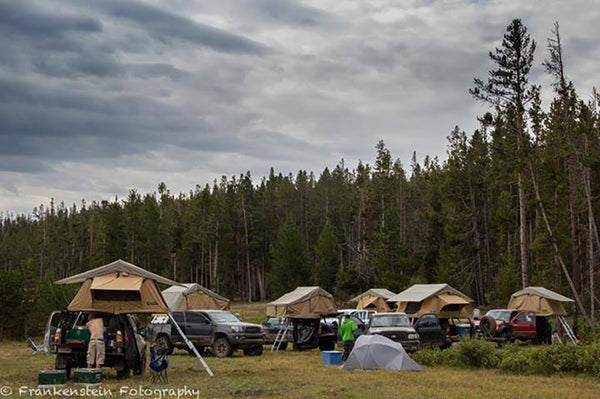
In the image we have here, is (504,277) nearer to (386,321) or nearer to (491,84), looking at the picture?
(491,84)

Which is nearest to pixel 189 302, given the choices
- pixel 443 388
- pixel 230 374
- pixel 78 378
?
pixel 230 374

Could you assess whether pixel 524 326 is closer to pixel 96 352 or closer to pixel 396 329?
pixel 396 329

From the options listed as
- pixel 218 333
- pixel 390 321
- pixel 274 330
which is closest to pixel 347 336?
pixel 390 321

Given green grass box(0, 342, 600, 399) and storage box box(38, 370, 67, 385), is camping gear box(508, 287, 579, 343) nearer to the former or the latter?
green grass box(0, 342, 600, 399)

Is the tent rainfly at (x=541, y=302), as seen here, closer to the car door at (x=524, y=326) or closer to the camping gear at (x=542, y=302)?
the camping gear at (x=542, y=302)

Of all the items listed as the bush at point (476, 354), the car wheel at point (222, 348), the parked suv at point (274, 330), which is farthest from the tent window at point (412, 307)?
the bush at point (476, 354)

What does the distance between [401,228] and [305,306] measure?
1878 inches

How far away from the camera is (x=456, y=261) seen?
5978 centimetres

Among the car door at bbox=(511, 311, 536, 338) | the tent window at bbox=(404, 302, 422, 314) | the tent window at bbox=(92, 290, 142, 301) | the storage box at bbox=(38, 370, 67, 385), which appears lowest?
the storage box at bbox=(38, 370, 67, 385)

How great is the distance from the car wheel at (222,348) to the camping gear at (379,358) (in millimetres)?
7180

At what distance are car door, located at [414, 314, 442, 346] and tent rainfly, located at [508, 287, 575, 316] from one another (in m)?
6.20

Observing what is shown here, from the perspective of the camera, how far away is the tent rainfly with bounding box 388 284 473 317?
30266mm

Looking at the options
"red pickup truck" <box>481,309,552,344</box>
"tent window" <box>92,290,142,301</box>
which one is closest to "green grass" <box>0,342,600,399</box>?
"tent window" <box>92,290,142,301</box>

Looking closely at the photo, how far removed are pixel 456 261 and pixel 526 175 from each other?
25050 mm
